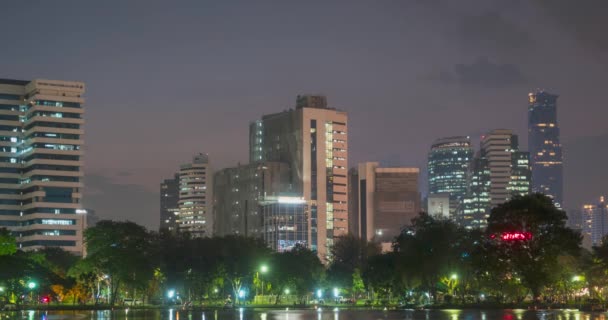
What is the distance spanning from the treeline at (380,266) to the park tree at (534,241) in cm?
13

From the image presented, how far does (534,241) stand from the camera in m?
116

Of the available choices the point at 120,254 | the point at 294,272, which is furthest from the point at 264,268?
the point at 120,254

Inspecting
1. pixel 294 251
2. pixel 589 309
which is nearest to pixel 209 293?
pixel 294 251

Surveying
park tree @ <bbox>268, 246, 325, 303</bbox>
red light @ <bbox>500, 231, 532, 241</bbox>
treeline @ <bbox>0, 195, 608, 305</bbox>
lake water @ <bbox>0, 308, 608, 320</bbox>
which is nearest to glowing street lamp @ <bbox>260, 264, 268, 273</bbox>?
treeline @ <bbox>0, 195, 608, 305</bbox>

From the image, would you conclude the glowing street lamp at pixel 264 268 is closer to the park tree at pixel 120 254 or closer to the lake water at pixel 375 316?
the park tree at pixel 120 254

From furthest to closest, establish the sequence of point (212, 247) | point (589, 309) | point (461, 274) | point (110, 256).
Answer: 1. point (212, 247)
2. point (110, 256)
3. point (461, 274)
4. point (589, 309)

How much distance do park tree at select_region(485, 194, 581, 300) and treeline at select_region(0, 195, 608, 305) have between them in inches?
4.9

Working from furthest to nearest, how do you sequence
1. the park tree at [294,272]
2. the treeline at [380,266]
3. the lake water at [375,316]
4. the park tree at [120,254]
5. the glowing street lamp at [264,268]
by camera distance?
the park tree at [294,272] → the glowing street lamp at [264,268] → the park tree at [120,254] → the treeline at [380,266] → the lake water at [375,316]

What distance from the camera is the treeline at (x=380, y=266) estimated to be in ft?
381

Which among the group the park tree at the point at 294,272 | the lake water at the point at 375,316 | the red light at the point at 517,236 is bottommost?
the lake water at the point at 375,316

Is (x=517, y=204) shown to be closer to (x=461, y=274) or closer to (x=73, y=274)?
(x=461, y=274)

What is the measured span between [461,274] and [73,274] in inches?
2576

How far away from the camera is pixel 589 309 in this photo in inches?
4070

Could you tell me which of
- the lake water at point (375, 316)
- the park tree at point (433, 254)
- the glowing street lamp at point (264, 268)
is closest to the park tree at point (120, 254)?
the glowing street lamp at point (264, 268)
